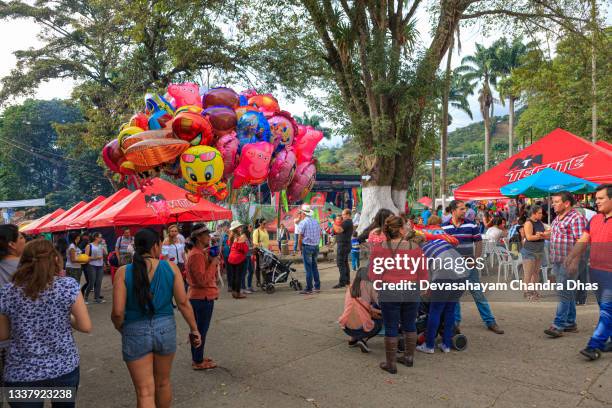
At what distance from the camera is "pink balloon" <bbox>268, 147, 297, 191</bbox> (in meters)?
7.38

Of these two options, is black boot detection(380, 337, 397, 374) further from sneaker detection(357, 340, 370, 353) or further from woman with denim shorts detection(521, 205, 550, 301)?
woman with denim shorts detection(521, 205, 550, 301)

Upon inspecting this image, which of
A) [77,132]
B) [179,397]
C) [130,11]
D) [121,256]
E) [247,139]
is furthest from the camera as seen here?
[77,132]

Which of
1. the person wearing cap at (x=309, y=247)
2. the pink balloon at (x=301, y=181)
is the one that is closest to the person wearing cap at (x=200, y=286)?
the pink balloon at (x=301, y=181)

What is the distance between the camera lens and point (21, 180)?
49094 mm

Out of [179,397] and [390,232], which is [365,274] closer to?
[390,232]

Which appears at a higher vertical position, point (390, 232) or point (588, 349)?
point (390, 232)

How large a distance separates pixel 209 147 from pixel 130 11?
24.6 feet

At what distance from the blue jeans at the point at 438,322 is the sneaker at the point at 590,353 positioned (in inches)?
54.9

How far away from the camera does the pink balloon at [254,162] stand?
6.87m

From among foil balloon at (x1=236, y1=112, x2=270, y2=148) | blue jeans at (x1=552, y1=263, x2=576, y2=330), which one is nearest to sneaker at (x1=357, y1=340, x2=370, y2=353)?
blue jeans at (x1=552, y1=263, x2=576, y2=330)

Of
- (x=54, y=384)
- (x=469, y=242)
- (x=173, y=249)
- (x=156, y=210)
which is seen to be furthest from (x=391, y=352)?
(x=156, y=210)

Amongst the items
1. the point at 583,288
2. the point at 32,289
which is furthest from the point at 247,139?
the point at 583,288

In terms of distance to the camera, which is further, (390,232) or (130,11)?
(130,11)

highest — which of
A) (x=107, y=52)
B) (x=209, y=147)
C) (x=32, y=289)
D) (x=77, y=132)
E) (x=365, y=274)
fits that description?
(x=107, y=52)
